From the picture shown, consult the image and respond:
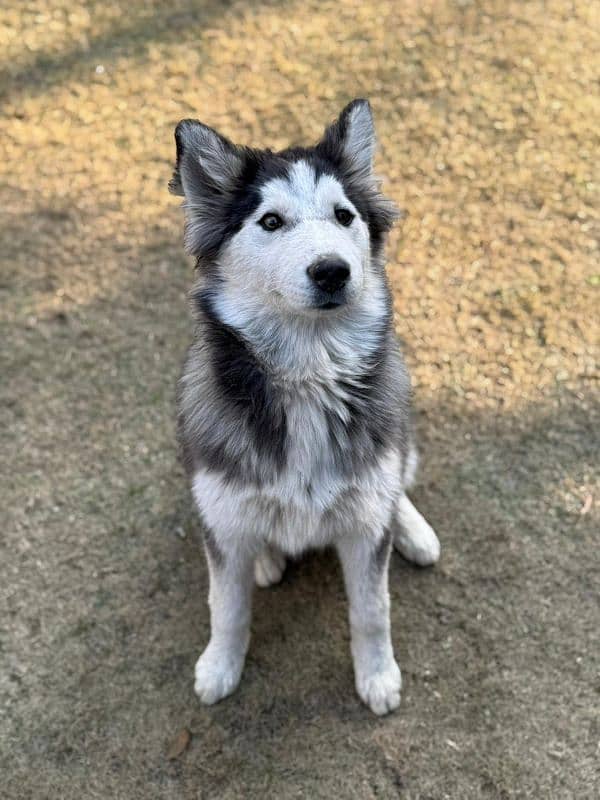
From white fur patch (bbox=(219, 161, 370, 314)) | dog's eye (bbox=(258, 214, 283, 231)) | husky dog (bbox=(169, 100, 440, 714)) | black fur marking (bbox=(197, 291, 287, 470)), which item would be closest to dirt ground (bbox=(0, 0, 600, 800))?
husky dog (bbox=(169, 100, 440, 714))

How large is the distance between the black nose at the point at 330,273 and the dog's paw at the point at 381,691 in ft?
5.36

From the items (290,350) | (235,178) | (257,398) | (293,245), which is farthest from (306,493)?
(235,178)

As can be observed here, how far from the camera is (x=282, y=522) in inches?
107

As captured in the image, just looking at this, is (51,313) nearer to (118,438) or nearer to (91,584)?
(118,438)

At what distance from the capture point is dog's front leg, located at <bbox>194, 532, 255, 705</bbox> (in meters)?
2.92

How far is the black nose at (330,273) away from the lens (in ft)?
7.71

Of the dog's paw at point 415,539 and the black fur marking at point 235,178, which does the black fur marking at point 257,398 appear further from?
the dog's paw at point 415,539

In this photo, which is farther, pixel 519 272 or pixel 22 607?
pixel 519 272

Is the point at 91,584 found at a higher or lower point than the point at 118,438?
lower

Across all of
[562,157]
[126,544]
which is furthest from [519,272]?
[126,544]

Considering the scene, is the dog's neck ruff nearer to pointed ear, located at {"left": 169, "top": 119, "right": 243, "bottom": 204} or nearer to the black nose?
the black nose

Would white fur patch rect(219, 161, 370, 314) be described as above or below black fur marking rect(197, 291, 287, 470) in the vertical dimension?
above

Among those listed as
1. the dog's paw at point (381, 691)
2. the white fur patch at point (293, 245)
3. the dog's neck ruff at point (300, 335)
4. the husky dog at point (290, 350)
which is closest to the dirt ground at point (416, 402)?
the dog's paw at point (381, 691)

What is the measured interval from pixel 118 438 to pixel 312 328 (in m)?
1.76
